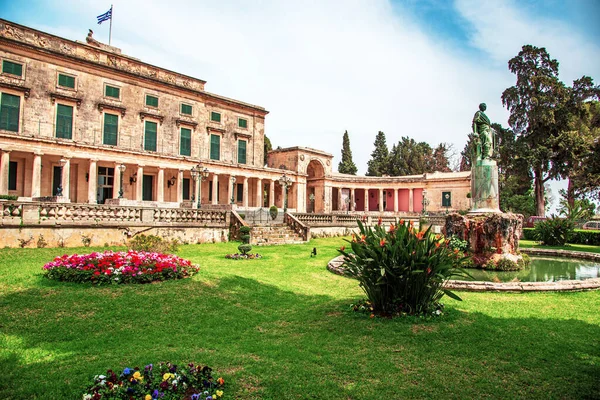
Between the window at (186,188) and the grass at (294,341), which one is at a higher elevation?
the window at (186,188)

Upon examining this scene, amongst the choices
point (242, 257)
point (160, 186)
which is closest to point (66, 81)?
point (160, 186)

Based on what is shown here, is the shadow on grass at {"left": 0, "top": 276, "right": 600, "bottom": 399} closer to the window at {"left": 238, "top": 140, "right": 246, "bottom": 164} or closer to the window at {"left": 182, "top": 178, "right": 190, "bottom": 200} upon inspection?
the window at {"left": 182, "top": 178, "right": 190, "bottom": 200}

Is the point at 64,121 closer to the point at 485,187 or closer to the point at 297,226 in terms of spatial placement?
the point at 297,226

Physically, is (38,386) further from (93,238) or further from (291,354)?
(93,238)

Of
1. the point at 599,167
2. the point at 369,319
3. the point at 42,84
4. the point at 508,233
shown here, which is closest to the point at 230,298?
the point at 369,319

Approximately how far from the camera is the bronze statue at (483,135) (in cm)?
1389

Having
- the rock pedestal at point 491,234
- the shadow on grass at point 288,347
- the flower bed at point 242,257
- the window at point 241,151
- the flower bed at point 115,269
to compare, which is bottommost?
the shadow on grass at point 288,347

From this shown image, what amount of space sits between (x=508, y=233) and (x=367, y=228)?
7684 mm

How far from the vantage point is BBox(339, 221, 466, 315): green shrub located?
6434mm

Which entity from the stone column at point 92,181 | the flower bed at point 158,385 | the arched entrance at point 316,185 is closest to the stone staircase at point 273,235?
the stone column at point 92,181

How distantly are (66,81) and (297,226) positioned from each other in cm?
2218

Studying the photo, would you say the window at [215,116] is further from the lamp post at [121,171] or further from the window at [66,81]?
the window at [66,81]

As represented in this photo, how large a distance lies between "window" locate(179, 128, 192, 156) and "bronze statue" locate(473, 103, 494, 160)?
28709 millimetres

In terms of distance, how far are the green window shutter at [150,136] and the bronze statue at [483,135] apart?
28.6 m
